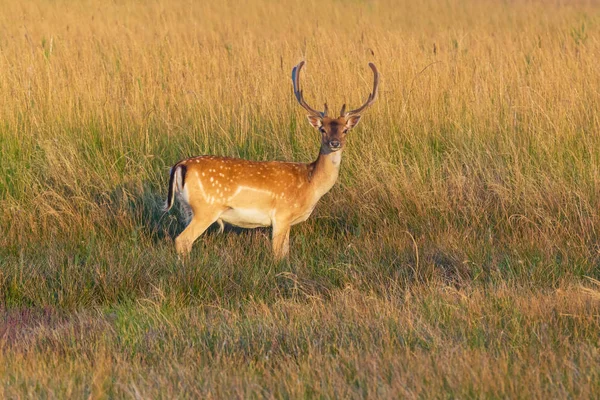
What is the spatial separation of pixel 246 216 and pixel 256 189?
0.63 ft

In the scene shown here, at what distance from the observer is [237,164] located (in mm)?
6156

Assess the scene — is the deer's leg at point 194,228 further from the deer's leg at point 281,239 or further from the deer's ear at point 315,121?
the deer's ear at point 315,121

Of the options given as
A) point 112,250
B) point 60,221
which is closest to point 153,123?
point 60,221

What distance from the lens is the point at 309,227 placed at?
22.3 ft

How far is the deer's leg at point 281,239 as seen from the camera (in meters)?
6.10

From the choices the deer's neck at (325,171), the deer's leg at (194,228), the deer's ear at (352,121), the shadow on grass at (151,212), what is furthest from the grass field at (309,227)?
the deer's ear at (352,121)

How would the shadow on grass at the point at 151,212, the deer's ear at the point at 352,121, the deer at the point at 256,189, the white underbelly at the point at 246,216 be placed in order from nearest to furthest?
the deer at the point at 256,189 → the white underbelly at the point at 246,216 → the deer's ear at the point at 352,121 → the shadow on grass at the point at 151,212

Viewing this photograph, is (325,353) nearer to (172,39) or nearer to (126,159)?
(126,159)

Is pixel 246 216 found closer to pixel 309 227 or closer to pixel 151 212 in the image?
pixel 309 227

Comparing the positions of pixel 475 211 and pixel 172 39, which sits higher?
pixel 172 39

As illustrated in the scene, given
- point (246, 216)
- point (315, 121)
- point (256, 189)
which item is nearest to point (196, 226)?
point (246, 216)

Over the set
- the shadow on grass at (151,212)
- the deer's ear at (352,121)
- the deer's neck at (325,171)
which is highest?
the deer's ear at (352,121)

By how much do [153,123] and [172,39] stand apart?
2541 mm

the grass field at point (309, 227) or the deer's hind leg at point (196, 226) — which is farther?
the deer's hind leg at point (196, 226)
